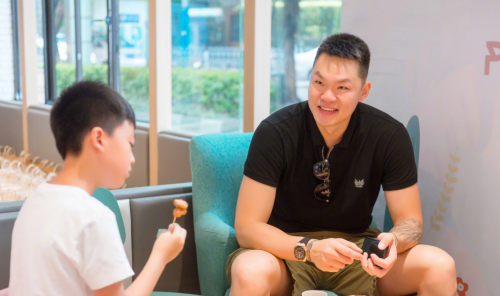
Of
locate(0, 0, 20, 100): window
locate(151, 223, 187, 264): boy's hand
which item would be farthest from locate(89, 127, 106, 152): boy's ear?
locate(0, 0, 20, 100): window

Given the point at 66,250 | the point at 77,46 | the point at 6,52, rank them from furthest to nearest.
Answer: the point at 6,52 < the point at 77,46 < the point at 66,250

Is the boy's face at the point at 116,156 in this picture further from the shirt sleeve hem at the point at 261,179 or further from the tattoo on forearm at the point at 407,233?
the tattoo on forearm at the point at 407,233

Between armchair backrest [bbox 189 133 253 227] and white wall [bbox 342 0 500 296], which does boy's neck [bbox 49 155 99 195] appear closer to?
armchair backrest [bbox 189 133 253 227]

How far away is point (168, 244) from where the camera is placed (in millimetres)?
1071

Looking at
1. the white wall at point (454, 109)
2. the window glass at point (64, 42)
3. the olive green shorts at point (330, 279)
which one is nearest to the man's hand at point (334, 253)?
the olive green shorts at point (330, 279)

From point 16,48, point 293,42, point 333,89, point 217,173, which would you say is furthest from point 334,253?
point 16,48

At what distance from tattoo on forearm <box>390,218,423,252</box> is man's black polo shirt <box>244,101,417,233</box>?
0.14 metres

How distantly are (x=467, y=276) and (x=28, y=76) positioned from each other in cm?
489

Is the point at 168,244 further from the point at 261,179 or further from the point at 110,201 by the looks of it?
the point at 110,201

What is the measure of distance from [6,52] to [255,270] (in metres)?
6.28

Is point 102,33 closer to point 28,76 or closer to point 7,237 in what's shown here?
point 28,76

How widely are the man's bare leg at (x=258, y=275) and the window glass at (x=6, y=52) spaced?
6.06m

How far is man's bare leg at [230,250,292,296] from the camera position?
148cm

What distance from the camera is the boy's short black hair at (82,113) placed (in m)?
1.02
